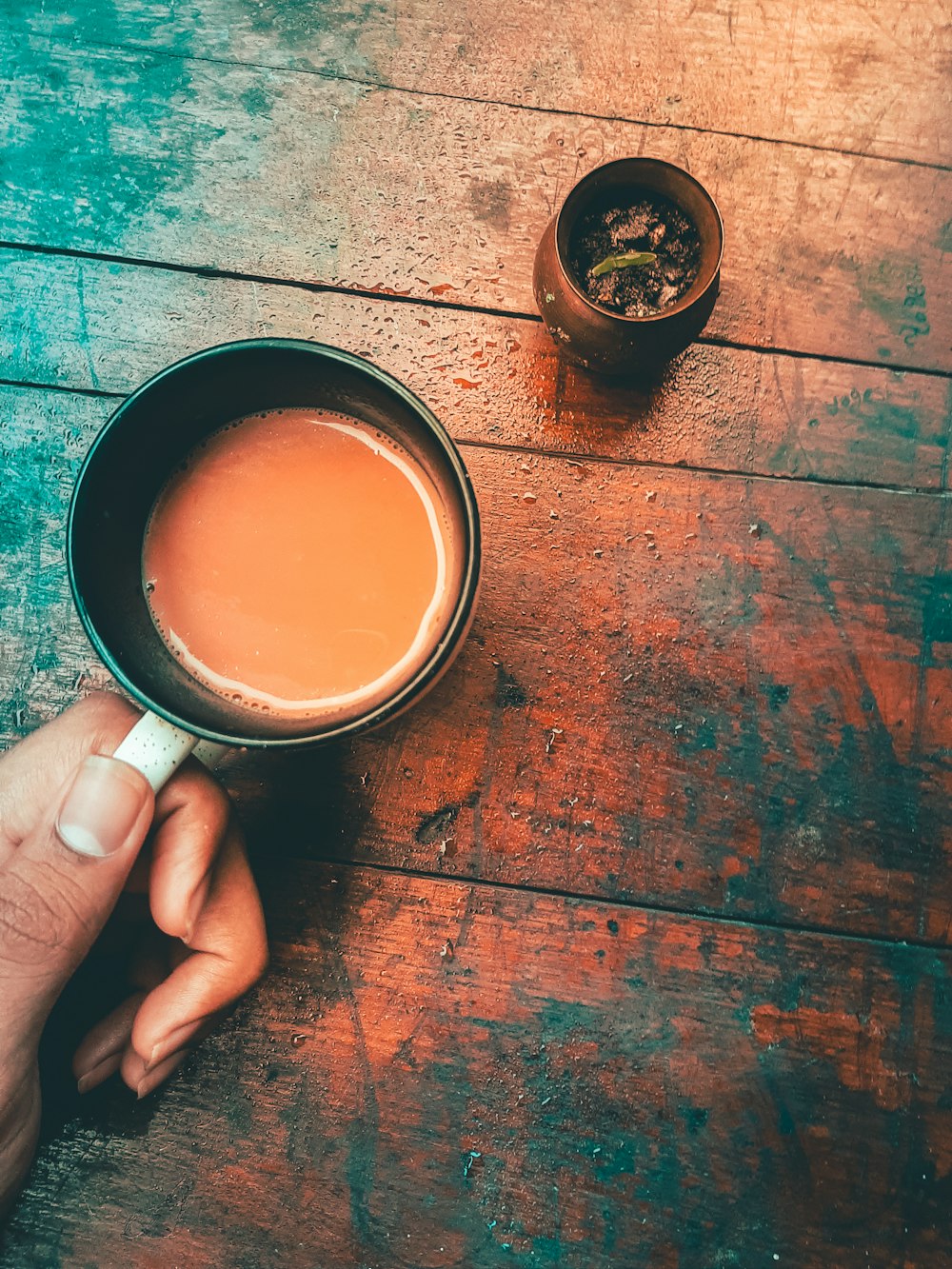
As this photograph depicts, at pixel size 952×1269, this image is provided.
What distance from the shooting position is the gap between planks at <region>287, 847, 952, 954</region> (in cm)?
94

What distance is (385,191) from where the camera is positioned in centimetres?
97

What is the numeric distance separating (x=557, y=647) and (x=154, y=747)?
446 millimetres

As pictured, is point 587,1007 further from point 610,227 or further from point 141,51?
point 141,51

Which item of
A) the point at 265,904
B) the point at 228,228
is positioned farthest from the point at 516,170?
the point at 265,904

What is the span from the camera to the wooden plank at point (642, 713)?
3.10 feet

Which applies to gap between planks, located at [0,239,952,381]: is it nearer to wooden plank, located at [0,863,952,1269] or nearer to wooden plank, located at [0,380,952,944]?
wooden plank, located at [0,380,952,944]

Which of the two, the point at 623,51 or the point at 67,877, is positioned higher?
the point at 623,51

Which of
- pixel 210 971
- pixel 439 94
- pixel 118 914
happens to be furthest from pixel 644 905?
pixel 439 94

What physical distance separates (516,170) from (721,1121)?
3.65 feet

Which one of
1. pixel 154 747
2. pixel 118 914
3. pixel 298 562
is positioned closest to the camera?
pixel 154 747

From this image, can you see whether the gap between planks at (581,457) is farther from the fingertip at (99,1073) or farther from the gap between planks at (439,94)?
the fingertip at (99,1073)

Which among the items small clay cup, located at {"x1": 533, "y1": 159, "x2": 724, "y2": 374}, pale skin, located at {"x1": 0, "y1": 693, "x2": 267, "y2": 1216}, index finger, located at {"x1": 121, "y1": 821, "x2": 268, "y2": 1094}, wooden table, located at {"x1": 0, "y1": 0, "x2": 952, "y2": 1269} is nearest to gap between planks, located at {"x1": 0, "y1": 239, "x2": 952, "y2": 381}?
wooden table, located at {"x1": 0, "y1": 0, "x2": 952, "y2": 1269}

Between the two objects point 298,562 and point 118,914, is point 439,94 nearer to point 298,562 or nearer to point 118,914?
point 298,562

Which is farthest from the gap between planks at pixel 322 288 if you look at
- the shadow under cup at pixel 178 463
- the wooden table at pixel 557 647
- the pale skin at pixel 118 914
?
the pale skin at pixel 118 914
